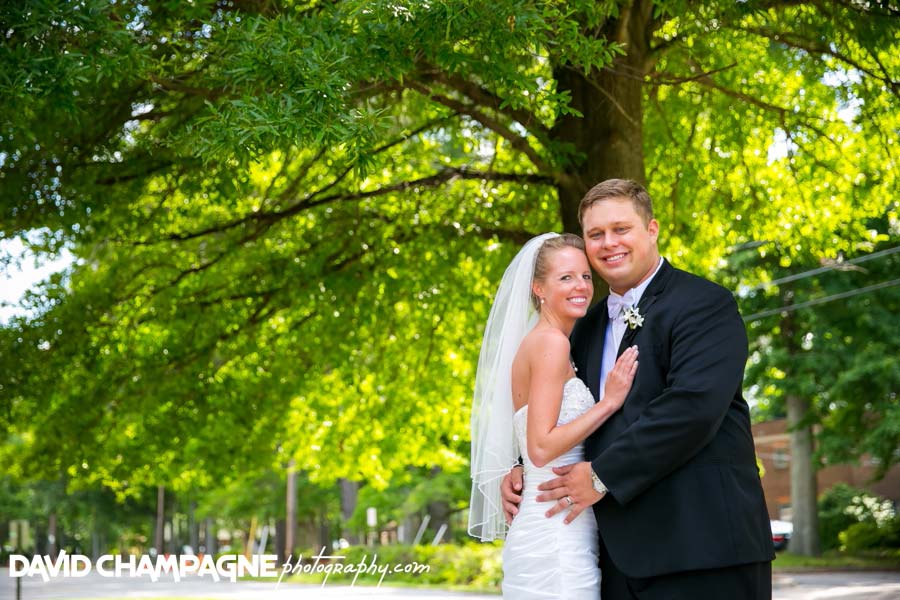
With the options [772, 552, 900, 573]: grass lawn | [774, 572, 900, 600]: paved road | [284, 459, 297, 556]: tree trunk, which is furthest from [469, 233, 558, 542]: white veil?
[284, 459, 297, 556]: tree trunk

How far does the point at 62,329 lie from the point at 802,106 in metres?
8.98

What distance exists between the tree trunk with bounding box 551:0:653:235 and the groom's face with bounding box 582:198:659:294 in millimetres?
4357

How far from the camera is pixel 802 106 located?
1276cm

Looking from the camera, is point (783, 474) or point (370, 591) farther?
point (783, 474)

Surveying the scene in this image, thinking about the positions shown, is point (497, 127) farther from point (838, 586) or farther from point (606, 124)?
point (838, 586)

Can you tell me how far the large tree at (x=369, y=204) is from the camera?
848 centimetres

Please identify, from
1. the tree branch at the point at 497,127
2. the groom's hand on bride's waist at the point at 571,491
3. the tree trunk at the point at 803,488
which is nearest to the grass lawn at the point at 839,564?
the tree trunk at the point at 803,488

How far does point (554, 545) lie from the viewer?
4.30 meters

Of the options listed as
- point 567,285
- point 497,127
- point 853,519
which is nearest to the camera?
point 567,285

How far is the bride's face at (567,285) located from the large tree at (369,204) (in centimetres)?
186

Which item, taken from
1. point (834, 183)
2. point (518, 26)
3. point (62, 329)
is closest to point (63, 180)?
point (62, 329)

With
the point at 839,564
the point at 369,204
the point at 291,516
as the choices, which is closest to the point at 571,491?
the point at 369,204

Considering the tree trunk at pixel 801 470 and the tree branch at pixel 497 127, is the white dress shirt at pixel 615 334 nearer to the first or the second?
the tree branch at pixel 497 127

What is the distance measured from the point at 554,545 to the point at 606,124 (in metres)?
5.34
